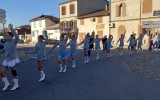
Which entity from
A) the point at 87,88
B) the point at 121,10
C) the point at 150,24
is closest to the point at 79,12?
the point at 121,10

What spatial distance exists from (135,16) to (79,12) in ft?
53.8

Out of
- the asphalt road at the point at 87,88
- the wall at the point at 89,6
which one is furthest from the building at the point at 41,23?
the asphalt road at the point at 87,88

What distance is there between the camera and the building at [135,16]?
34237 millimetres

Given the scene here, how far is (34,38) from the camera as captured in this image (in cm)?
6869

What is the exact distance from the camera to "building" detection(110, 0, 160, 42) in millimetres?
34237

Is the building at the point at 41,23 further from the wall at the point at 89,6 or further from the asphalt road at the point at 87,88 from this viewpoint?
the asphalt road at the point at 87,88

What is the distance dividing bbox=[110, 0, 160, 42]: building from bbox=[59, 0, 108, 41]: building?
7.28 meters

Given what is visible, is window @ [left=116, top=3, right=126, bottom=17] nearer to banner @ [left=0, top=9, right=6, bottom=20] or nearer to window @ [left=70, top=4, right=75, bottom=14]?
window @ [left=70, top=4, right=75, bottom=14]

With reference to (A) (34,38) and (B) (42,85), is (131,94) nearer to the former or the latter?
(B) (42,85)

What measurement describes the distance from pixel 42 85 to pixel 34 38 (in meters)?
61.7

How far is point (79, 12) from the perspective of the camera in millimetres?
50719

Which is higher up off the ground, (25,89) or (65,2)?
(65,2)

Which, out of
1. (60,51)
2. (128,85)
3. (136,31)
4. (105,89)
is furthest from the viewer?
(136,31)

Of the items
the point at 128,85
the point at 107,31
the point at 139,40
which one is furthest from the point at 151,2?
the point at 128,85
